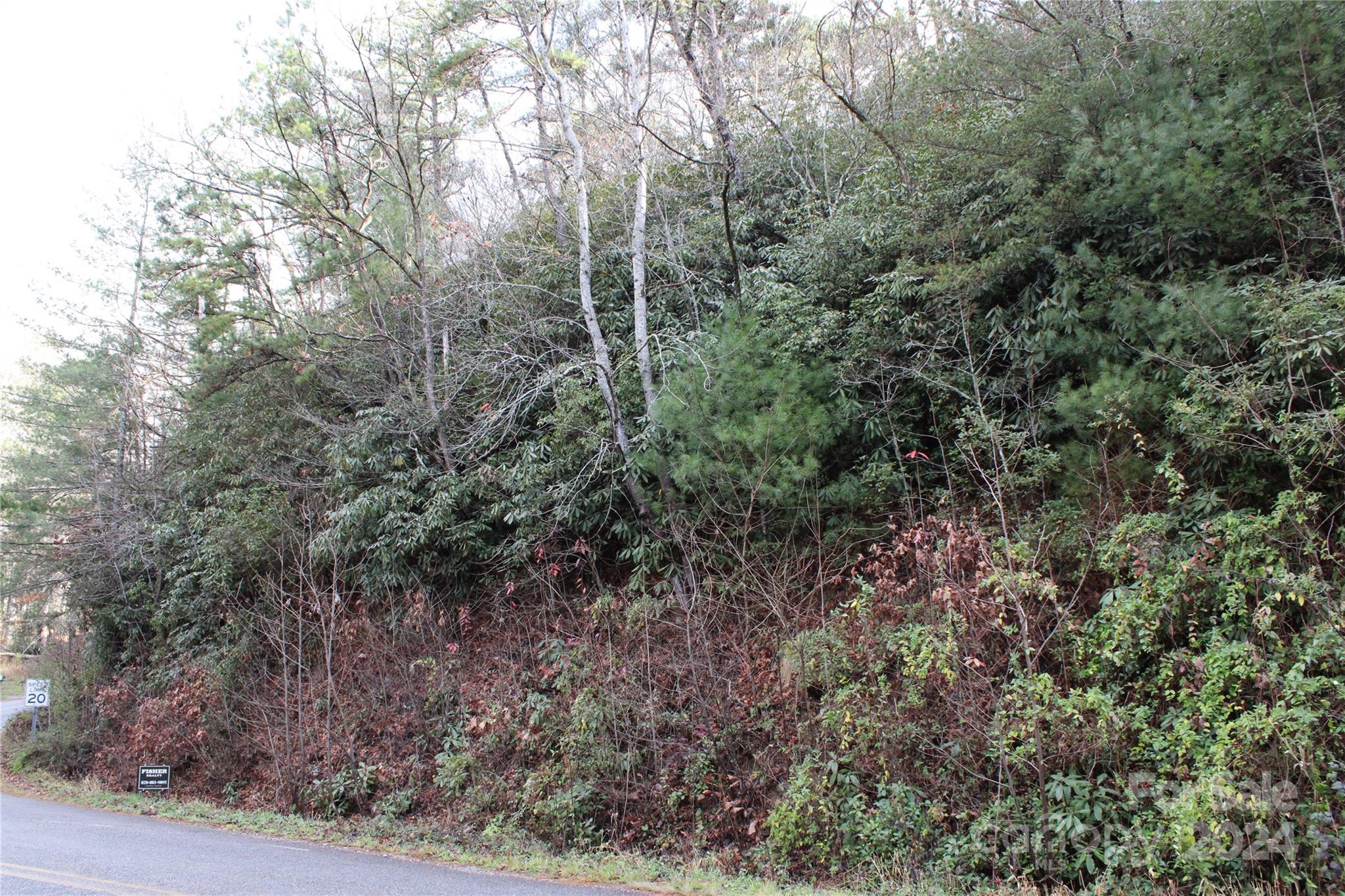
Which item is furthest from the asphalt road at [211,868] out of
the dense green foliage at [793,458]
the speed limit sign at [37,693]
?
the speed limit sign at [37,693]

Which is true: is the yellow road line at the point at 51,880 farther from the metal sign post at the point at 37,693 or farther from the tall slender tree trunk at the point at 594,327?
the metal sign post at the point at 37,693

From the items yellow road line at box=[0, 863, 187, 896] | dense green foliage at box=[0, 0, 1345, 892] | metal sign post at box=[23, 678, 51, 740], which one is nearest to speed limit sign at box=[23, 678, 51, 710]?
metal sign post at box=[23, 678, 51, 740]

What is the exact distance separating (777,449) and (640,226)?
487 cm

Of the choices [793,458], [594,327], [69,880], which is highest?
[594,327]

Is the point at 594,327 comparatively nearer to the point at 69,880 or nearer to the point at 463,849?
the point at 463,849

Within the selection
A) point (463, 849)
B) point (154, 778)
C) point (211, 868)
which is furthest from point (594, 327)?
point (154, 778)

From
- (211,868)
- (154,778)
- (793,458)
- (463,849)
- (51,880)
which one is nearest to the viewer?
(51,880)

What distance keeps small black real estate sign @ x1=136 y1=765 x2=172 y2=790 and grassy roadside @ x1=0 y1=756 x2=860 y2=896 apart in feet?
0.76

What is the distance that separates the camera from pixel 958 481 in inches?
384

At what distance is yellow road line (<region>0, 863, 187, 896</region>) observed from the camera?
699 cm

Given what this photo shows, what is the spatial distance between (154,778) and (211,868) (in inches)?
311

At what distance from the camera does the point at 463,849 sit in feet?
30.1

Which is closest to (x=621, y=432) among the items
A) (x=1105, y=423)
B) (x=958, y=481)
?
(x=958, y=481)

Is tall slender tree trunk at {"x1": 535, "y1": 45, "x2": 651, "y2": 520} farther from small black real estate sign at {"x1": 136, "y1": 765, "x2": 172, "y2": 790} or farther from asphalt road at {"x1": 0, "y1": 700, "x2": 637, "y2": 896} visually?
small black real estate sign at {"x1": 136, "y1": 765, "x2": 172, "y2": 790}
